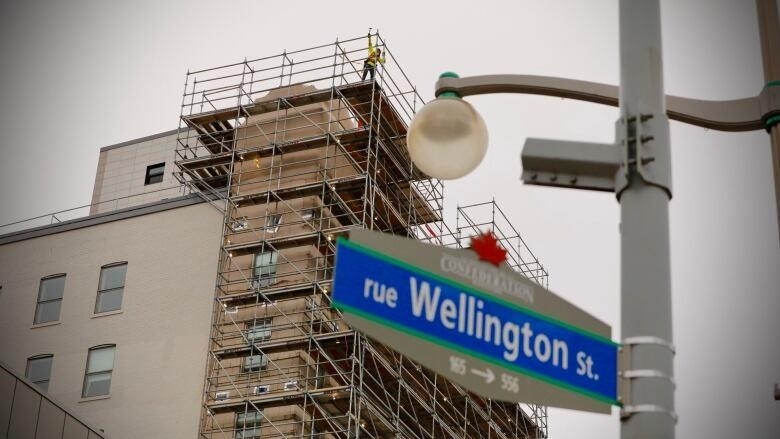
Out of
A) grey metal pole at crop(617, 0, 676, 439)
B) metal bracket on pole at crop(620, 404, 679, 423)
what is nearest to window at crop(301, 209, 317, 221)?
grey metal pole at crop(617, 0, 676, 439)

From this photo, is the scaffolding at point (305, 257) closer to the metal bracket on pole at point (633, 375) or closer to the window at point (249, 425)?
the window at point (249, 425)

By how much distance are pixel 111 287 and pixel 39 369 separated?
3553 mm

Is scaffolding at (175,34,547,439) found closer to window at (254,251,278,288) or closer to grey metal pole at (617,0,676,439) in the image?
window at (254,251,278,288)

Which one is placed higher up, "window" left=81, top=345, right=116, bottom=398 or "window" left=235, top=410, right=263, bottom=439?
"window" left=81, top=345, right=116, bottom=398

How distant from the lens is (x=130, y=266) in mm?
42875

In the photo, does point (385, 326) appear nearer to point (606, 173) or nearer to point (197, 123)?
point (606, 173)

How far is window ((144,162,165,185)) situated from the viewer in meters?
50.5

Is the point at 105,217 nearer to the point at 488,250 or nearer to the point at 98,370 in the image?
the point at 98,370

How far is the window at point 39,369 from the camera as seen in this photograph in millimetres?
42750

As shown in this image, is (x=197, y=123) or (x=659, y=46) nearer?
(x=659, y=46)

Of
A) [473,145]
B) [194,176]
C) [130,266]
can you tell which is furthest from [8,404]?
[473,145]

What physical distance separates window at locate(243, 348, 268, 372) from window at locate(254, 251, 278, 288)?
2139 mm

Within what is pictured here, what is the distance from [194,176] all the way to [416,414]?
36.1 feet

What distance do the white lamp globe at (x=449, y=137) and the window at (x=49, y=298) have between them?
37768 millimetres
